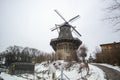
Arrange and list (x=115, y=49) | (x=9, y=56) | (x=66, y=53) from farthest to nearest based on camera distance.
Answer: (x=9, y=56) → (x=66, y=53) → (x=115, y=49)

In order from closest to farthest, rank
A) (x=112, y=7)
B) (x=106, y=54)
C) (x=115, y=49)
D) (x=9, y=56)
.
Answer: (x=112, y=7)
(x=115, y=49)
(x=106, y=54)
(x=9, y=56)

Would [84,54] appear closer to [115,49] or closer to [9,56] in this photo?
[115,49]

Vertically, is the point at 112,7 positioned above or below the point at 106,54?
above

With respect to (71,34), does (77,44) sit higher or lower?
lower

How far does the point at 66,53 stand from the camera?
41.5 meters

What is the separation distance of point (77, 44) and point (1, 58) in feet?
223

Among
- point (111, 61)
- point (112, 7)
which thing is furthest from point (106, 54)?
point (112, 7)

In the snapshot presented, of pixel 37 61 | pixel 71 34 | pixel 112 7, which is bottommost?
pixel 37 61

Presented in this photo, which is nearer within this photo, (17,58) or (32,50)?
(17,58)

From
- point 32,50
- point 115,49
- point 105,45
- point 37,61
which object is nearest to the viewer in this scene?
point 115,49

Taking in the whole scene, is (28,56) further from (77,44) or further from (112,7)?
(112,7)

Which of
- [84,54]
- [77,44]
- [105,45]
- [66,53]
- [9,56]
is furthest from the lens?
[9,56]

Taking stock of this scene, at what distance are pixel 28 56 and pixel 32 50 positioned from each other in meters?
11.8

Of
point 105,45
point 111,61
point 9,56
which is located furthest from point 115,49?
point 9,56
